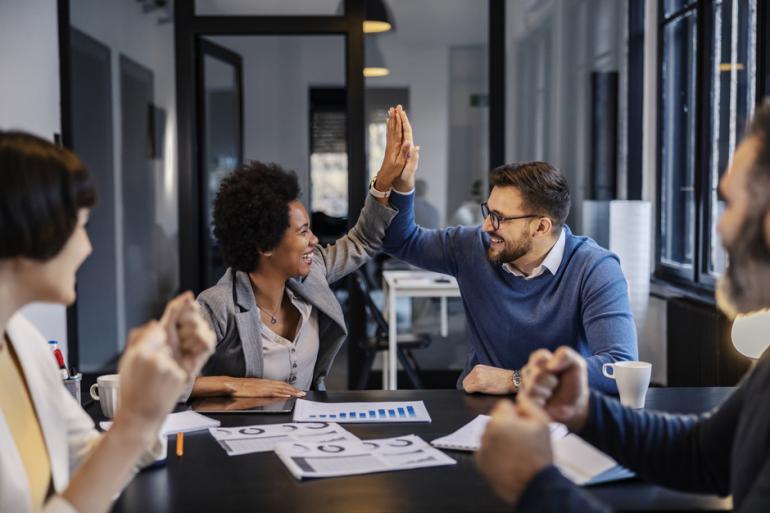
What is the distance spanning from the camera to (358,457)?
70.7 inches

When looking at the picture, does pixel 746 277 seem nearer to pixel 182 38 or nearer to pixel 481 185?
pixel 481 185

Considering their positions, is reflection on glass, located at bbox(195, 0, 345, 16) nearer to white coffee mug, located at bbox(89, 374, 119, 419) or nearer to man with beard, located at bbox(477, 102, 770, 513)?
white coffee mug, located at bbox(89, 374, 119, 419)

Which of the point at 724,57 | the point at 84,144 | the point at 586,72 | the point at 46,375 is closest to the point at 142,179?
the point at 84,144

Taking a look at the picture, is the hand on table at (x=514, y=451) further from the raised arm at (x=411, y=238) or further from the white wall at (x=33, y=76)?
the white wall at (x=33, y=76)

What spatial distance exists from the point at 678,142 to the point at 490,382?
351 cm

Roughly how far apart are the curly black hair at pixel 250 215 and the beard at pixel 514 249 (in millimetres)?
679

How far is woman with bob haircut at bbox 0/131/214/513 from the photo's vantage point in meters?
1.26

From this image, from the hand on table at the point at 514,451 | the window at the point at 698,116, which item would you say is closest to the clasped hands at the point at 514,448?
the hand on table at the point at 514,451

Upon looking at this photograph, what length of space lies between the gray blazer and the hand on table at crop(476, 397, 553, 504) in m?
1.34

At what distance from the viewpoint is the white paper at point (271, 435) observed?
1.89 meters

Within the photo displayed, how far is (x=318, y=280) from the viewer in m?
2.74

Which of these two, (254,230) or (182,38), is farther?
(182,38)

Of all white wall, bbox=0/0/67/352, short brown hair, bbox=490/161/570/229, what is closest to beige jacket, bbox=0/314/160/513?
short brown hair, bbox=490/161/570/229

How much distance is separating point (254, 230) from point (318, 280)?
0.86 ft
